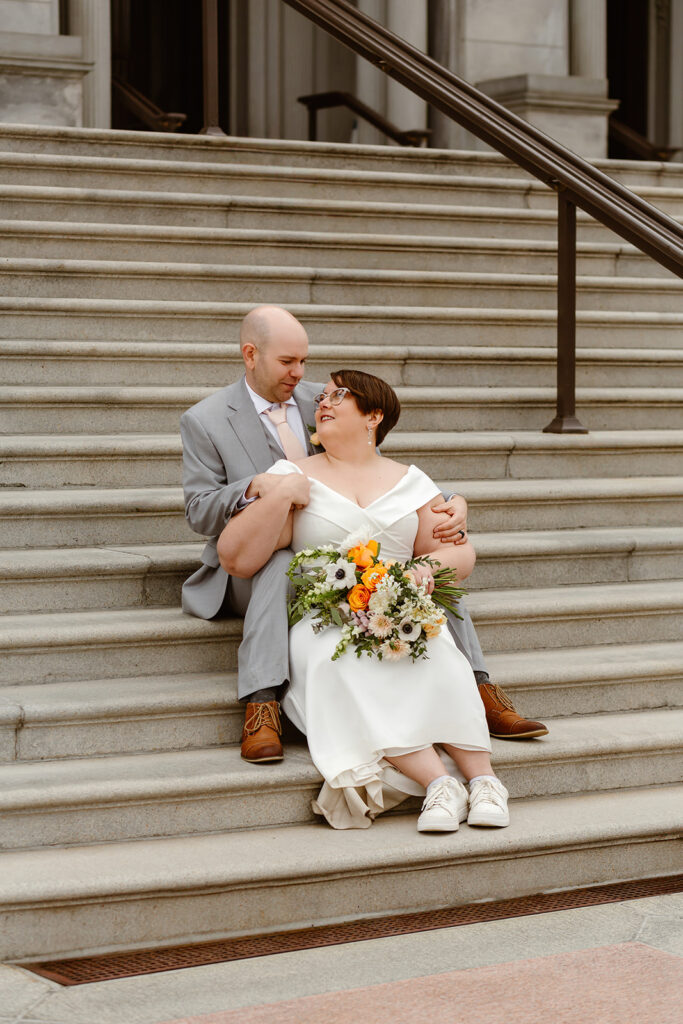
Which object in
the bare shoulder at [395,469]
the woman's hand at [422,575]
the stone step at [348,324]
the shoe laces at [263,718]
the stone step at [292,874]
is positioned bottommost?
the stone step at [292,874]

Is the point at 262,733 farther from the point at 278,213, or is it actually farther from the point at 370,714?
the point at 278,213

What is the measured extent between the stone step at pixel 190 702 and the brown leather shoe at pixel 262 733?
0.50ft

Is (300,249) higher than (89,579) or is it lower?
higher

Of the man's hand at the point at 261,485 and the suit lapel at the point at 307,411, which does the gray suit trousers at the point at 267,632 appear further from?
the suit lapel at the point at 307,411

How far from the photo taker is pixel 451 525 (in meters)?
4.28

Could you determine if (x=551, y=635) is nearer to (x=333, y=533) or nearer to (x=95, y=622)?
(x=333, y=533)

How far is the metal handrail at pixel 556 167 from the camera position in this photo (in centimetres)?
544

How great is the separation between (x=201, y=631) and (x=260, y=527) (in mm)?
457

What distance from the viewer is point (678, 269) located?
527cm

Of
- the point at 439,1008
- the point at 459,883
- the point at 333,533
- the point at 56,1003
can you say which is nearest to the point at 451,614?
the point at 333,533

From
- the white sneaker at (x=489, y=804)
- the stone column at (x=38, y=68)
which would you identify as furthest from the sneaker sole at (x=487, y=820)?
the stone column at (x=38, y=68)

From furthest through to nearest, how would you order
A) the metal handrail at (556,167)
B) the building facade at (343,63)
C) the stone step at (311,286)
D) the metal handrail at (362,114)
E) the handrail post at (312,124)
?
1. the handrail post at (312,124)
2. the metal handrail at (362,114)
3. the building facade at (343,63)
4. the stone step at (311,286)
5. the metal handrail at (556,167)

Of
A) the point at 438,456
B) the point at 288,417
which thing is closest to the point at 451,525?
the point at 288,417

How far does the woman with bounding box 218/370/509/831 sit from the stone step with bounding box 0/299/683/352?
5.82ft
